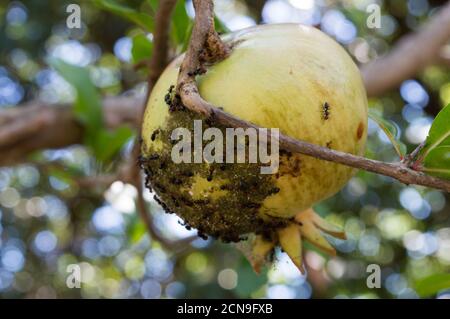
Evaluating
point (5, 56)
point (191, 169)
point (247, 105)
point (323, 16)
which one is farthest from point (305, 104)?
point (5, 56)

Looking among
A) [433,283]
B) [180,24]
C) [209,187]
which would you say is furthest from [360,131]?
[180,24]

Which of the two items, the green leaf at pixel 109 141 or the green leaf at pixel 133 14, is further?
the green leaf at pixel 109 141

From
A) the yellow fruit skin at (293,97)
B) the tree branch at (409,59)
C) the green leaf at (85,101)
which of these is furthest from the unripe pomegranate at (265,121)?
the tree branch at (409,59)

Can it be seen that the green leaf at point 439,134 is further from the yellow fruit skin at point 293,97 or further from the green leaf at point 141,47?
the green leaf at point 141,47

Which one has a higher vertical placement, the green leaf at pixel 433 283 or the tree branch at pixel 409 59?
the tree branch at pixel 409 59

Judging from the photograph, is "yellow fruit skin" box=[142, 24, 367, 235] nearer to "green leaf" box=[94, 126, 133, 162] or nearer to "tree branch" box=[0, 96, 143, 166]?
"green leaf" box=[94, 126, 133, 162]

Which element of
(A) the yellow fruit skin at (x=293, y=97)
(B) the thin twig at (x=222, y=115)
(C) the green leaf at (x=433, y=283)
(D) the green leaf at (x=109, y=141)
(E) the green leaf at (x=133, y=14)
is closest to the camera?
(B) the thin twig at (x=222, y=115)

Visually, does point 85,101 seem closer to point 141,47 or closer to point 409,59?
point 141,47
